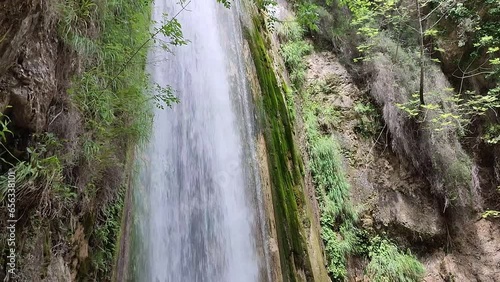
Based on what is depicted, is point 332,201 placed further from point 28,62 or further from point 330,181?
point 28,62

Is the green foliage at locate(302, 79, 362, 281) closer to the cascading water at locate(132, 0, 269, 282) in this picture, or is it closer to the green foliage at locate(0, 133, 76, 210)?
the cascading water at locate(132, 0, 269, 282)

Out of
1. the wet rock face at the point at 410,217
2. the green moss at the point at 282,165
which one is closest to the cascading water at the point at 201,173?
the green moss at the point at 282,165

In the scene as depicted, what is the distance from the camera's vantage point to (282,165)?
6000 mm

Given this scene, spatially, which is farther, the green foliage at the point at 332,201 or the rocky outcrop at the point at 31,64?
the green foliage at the point at 332,201

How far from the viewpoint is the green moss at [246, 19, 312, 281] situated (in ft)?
17.7

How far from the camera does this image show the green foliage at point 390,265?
21.8 ft

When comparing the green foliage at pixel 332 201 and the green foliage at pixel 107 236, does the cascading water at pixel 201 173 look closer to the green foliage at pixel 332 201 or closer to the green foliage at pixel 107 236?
the green foliage at pixel 107 236

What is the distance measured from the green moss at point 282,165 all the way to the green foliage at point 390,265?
1.95 metres

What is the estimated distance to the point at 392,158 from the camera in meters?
8.01

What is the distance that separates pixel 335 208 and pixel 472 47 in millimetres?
4880

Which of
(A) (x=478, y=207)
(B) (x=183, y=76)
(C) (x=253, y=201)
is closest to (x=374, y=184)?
(A) (x=478, y=207)

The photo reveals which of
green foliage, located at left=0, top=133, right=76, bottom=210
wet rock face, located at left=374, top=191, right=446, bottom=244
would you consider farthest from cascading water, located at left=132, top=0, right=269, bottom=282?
wet rock face, located at left=374, top=191, right=446, bottom=244

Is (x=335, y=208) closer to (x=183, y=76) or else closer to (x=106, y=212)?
(x=183, y=76)

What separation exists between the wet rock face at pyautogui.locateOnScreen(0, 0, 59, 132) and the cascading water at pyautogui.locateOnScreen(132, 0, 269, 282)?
210 centimetres
